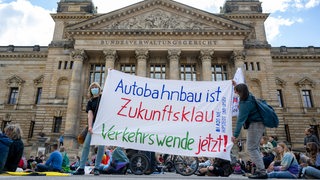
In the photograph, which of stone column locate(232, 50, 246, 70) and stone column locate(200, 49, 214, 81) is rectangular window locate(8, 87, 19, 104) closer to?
stone column locate(200, 49, 214, 81)

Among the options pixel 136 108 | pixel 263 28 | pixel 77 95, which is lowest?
pixel 136 108

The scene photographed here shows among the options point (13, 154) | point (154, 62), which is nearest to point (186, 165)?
point (13, 154)

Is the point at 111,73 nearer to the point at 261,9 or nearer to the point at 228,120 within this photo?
the point at 228,120

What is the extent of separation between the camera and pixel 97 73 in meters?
29.9

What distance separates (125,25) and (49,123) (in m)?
14.1

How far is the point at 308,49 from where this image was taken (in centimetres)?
3562

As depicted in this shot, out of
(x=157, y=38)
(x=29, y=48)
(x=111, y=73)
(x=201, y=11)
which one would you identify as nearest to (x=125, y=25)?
(x=157, y=38)

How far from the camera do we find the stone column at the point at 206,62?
26891mm

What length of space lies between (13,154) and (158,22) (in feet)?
82.4

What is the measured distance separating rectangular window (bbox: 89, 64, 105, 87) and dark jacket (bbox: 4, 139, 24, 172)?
76.2ft

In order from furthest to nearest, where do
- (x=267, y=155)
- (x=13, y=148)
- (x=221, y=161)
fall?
(x=267, y=155)
(x=221, y=161)
(x=13, y=148)

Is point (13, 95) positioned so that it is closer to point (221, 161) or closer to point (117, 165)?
point (117, 165)

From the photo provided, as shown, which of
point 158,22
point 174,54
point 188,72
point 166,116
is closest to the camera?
point 166,116

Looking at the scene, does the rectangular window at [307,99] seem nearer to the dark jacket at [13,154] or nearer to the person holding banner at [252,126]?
the person holding banner at [252,126]
